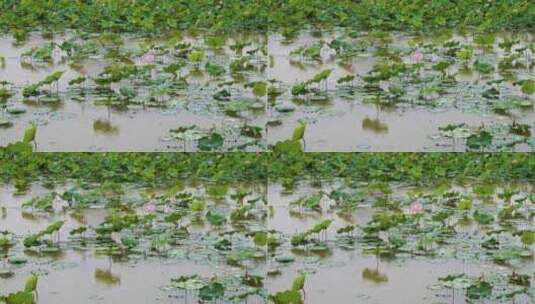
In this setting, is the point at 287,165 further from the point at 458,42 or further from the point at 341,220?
the point at 458,42

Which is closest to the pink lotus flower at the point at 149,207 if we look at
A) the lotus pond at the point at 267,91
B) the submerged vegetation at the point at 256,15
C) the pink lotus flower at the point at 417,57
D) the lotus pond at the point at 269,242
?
the lotus pond at the point at 269,242

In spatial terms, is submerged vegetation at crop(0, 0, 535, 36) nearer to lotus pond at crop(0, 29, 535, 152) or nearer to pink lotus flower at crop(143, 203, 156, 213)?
lotus pond at crop(0, 29, 535, 152)

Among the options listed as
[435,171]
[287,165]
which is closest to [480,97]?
[435,171]

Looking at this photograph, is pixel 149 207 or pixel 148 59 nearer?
pixel 149 207

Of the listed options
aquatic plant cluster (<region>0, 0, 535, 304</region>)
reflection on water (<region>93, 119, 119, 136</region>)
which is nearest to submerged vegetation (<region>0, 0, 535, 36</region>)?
aquatic plant cluster (<region>0, 0, 535, 304</region>)

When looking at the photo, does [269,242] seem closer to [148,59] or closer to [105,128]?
[105,128]

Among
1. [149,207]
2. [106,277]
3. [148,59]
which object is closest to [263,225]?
[149,207]

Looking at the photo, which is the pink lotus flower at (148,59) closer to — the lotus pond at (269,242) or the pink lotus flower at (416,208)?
the lotus pond at (269,242)
